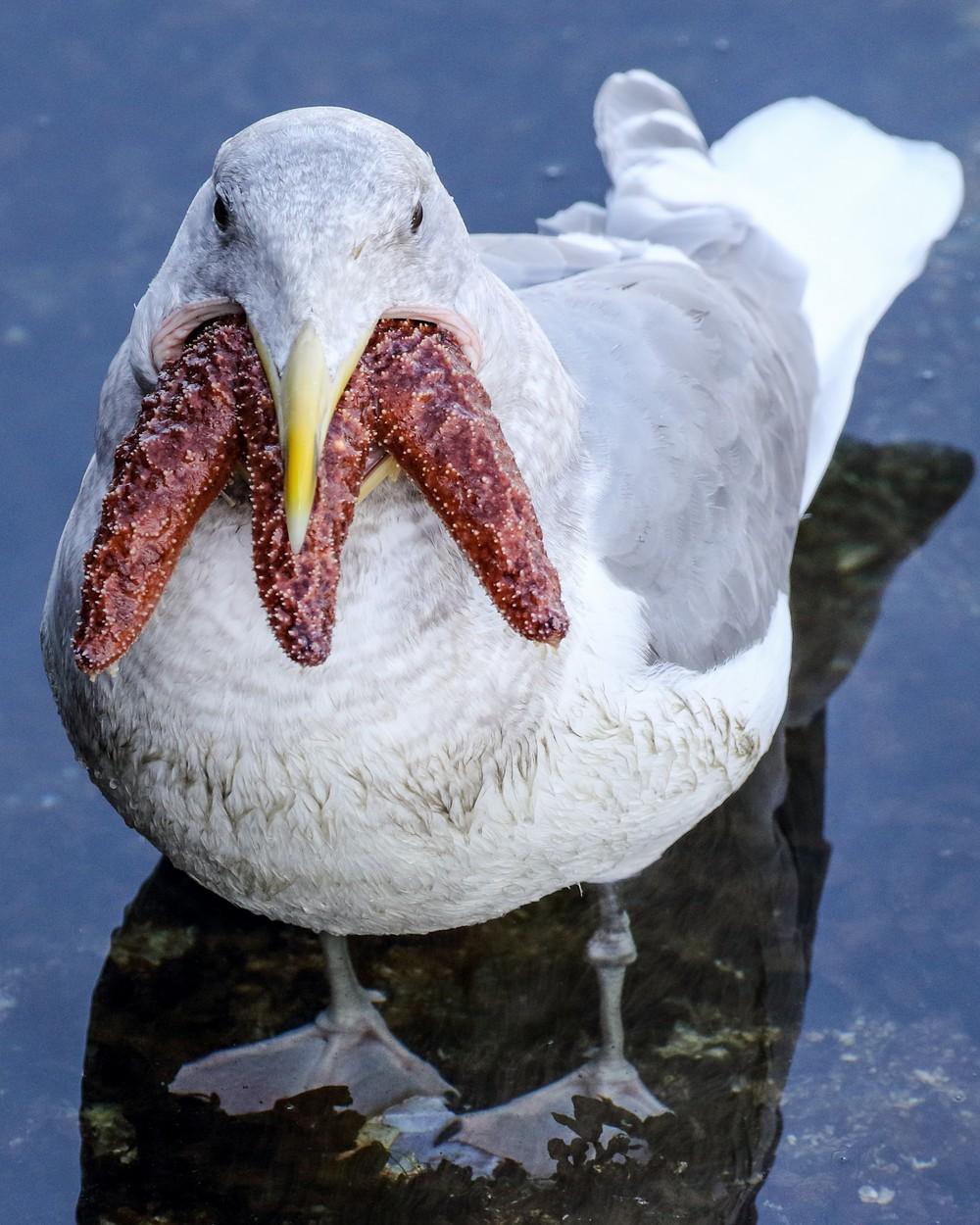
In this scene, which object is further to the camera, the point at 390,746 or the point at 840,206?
the point at 840,206

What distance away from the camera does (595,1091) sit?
3.79 metres

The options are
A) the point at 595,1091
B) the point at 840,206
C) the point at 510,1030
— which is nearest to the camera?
the point at 595,1091

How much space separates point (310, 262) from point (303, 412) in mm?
233

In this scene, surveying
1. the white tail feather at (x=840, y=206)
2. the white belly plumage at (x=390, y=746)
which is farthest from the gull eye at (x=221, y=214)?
the white tail feather at (x=840, y=206)

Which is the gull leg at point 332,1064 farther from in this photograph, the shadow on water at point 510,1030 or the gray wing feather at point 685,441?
the gray wing feather at point 685,441

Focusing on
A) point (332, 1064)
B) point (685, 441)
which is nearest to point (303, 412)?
point (685, 441)

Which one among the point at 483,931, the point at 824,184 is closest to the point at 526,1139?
the point at 483,931

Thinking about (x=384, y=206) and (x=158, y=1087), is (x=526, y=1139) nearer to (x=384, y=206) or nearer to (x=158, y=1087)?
(x=158, y=1087)

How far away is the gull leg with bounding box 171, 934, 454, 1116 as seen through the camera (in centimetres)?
379

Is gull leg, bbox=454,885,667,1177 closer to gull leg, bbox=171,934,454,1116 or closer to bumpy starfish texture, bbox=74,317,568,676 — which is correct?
gull leg, bbox=171,934,454,1116

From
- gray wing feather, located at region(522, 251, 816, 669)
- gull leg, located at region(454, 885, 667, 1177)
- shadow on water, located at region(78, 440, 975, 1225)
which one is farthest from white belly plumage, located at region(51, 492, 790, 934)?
shadow on water, located at region(78, 440, 975, 1225)

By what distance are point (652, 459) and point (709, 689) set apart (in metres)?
0.45

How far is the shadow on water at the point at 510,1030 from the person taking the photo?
362 centimetres

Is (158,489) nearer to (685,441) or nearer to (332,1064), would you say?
(685,441)
